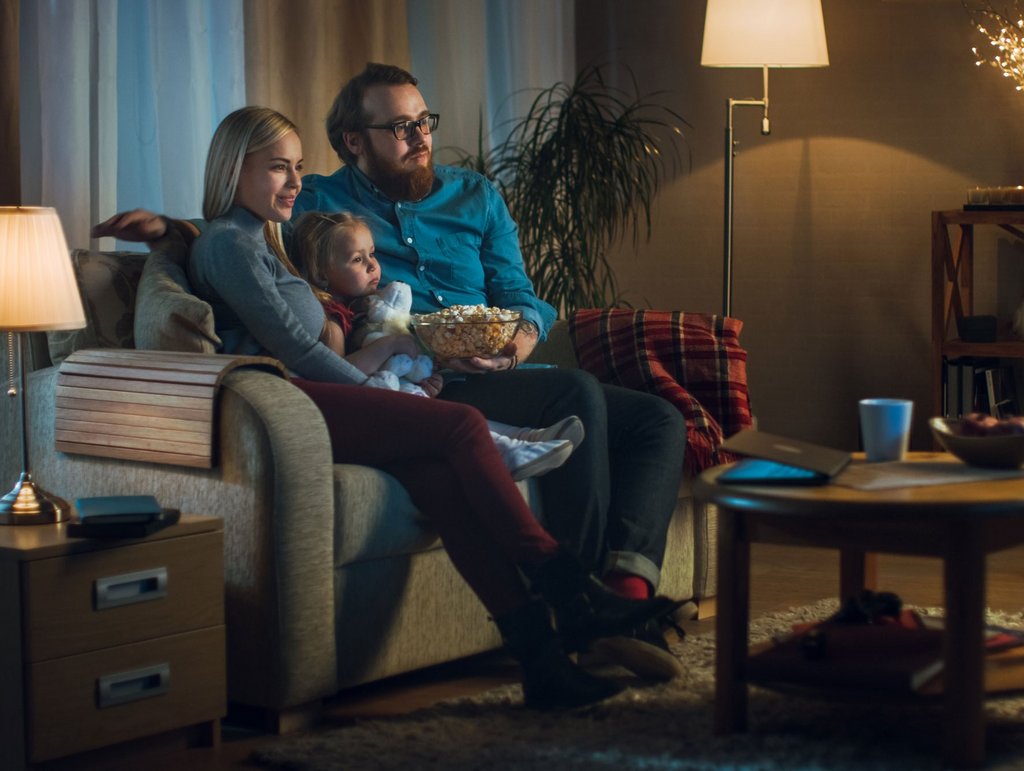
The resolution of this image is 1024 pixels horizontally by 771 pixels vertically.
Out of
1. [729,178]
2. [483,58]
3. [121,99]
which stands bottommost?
[729,178]

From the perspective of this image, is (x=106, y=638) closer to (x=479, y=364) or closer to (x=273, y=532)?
(x=273, y=532)

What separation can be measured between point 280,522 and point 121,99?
147 cm

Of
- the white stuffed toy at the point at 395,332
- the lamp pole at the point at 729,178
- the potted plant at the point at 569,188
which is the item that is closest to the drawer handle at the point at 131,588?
the white stuffed toy at the point at 395,332

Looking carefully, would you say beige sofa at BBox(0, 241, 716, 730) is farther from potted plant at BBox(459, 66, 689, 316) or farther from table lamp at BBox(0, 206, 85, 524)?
potted plant at BBox(459, 66, 689, 316)

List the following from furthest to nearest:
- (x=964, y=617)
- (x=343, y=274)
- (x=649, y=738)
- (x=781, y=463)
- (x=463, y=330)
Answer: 1. (x=343, y=274)
2. (x=463, y=330)
3. (x=649, y=738)
4. (x=781, y=463)
5. (x=964, y=617)

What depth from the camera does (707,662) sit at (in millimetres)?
2848

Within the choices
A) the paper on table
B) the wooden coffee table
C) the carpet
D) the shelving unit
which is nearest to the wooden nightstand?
the carpet

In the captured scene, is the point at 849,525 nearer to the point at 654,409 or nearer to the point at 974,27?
the point at 654,409

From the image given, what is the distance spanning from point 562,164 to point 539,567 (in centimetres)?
218

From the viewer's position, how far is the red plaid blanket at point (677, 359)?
133 inches

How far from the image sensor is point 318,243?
3.12m

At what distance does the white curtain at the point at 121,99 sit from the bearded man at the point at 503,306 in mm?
381

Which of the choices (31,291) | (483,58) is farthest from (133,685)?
(483,58)

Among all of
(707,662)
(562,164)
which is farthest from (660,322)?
(562,164)
